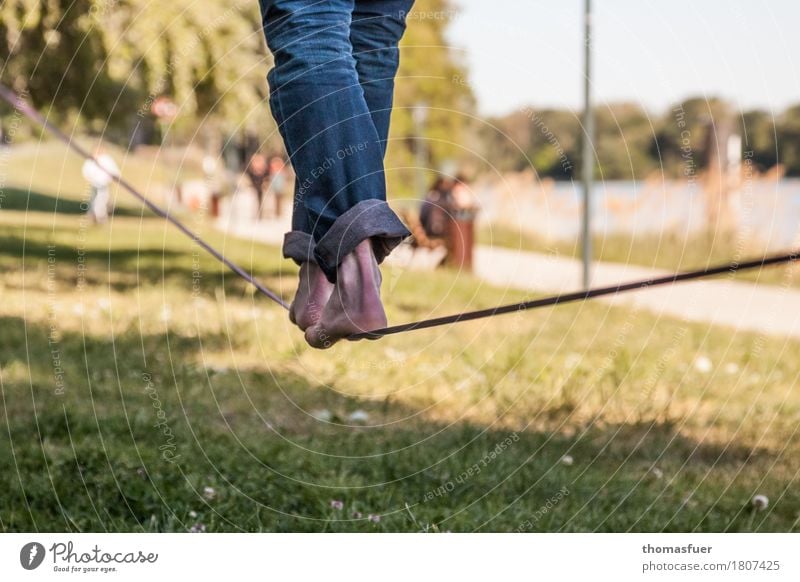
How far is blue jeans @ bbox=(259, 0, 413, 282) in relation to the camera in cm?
197

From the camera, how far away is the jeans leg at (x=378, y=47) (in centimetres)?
228

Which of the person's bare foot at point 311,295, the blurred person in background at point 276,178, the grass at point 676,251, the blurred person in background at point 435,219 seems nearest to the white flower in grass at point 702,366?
the person's bare foot at point 311,295

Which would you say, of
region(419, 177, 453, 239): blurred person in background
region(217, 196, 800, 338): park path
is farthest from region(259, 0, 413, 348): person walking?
region(419, 177, 453, 239): blurred person in background

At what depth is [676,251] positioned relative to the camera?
398 inches

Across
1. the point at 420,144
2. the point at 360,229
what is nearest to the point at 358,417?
the point at 360,229

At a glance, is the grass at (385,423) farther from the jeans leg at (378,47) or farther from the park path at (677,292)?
the jeans leg at (378,47)

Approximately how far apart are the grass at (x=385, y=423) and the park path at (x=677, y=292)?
27.8 inches

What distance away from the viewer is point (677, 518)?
2.92 m

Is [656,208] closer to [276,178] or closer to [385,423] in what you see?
[276,178]

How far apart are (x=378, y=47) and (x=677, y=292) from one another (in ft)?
22.3

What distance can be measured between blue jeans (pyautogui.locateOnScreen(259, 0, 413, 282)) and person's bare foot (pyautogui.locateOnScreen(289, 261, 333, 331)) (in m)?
0.11

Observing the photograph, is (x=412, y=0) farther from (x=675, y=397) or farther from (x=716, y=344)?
(x=716, y=344)
